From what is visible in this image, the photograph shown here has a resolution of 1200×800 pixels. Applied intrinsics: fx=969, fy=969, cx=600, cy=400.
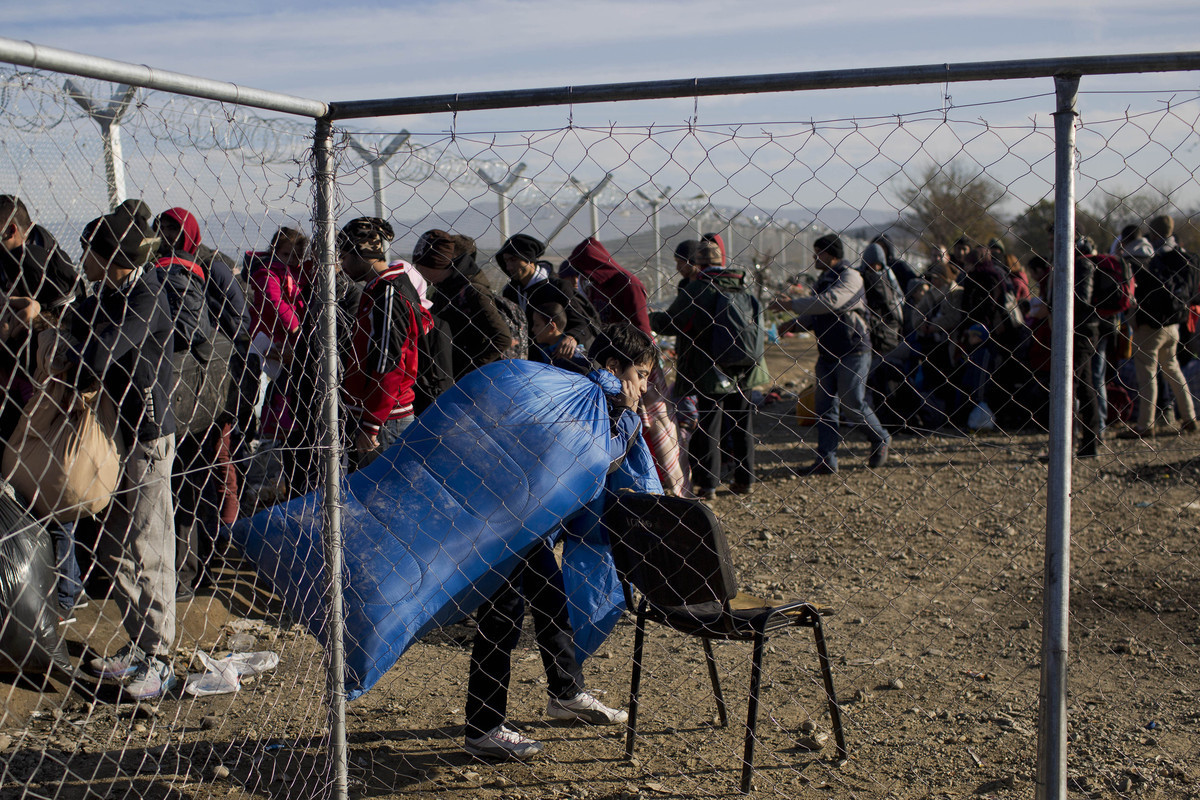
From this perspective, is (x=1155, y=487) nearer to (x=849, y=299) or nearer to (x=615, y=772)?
(x=849, y=299)

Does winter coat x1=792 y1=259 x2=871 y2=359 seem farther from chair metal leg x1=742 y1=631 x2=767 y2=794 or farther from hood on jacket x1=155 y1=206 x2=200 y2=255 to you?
hood on jacket x1=155 y1=206 x2=200 y2=255

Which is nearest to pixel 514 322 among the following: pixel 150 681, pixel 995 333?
pixel 150 681

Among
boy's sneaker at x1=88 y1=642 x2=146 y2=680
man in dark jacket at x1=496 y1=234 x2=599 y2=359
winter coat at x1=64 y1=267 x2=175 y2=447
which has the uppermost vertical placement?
man in dark jacket at x1=496 y1=234 x2=599 y2=359

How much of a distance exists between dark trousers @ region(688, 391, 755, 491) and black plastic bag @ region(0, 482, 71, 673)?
139 inches

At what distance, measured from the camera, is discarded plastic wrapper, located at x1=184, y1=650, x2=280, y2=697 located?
3.51 meters

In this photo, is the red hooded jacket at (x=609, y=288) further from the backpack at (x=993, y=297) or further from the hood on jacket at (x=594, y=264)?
the backpack at (x=993, y=297)

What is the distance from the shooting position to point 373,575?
2.55 metres

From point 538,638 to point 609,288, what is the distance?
280 cm

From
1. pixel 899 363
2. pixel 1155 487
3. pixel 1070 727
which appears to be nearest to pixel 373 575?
pixel 1070 727

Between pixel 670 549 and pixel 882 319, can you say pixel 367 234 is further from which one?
pixel 882 319

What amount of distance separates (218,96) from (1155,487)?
6219 mm

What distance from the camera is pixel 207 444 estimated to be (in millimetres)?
4445

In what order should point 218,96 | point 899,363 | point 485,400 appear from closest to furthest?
point 218,96 → point 485,400 → point 899,363

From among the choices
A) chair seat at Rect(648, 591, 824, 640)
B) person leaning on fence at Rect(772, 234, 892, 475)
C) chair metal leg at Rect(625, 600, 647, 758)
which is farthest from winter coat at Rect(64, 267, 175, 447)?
person leaning on fence at Rect(772, 234, 892, 475)
